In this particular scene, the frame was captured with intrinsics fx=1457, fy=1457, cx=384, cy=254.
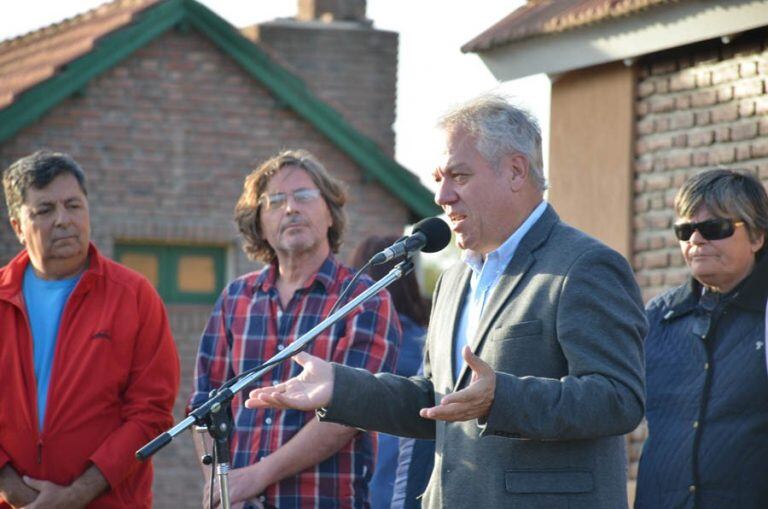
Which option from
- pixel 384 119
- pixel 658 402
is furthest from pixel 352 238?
pixel 658 402

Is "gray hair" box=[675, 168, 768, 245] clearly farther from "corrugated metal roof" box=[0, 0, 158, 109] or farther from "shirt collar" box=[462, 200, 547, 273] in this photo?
"corrugated metal roof" box=[0, 0, 158, 109]

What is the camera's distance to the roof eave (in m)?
7.95

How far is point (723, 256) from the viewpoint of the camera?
212 inches

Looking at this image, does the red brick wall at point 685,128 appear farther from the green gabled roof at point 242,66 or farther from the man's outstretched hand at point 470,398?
the green gabled roof at point 242,66

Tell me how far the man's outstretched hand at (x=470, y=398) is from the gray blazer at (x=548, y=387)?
0.12 ft

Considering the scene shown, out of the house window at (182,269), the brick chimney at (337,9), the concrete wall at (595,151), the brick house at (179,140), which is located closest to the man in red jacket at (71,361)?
the concrete wall at (595,151)

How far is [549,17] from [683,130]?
1246 millimetres

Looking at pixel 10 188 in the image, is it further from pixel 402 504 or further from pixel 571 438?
pixel 571 438

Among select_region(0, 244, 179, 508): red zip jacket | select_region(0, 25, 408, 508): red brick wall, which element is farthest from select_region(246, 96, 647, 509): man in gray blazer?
select_region(0, 25, 408, 508): red brick wall

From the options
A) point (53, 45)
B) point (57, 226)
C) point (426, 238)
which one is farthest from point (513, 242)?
point (53, 45)

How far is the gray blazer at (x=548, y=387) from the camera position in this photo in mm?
4090

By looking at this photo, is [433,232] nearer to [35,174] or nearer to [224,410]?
[224,410]

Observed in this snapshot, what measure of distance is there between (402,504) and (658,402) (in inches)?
50.4

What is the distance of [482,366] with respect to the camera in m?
4.01
